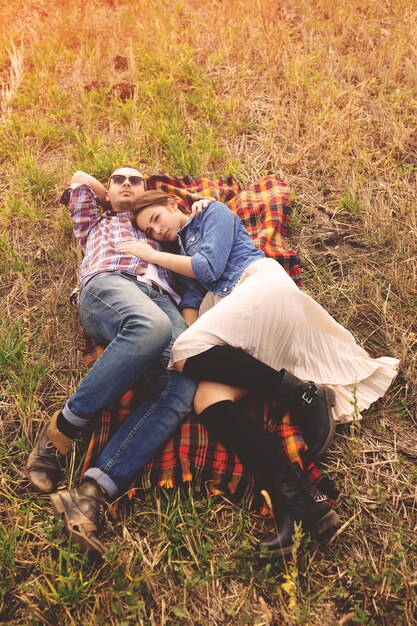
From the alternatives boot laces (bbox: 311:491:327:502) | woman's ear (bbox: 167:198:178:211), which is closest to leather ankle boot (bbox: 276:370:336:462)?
boot laces (bbox: 311:491:327:502)

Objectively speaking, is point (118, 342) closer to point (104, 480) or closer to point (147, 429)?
point (147, 429)

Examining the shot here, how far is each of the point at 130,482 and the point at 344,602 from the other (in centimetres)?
114

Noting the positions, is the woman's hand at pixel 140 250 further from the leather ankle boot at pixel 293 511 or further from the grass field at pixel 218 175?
the leather ankle boot at pixel 293 511

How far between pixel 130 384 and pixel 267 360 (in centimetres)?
77

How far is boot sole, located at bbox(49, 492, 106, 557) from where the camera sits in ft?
6.95

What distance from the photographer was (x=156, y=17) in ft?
18.6

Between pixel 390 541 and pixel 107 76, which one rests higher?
pixel 107 76

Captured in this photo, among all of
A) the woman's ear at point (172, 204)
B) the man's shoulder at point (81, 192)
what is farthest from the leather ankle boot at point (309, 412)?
the man's shoulder at point (81, 192)

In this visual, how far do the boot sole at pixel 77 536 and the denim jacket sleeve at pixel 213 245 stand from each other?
4.76 feet

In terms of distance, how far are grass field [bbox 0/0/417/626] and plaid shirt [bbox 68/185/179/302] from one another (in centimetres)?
39

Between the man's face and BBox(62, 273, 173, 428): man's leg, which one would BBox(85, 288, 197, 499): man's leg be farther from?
the man's face

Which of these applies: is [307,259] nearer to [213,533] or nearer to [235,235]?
[235,235]

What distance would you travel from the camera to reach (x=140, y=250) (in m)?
3.03

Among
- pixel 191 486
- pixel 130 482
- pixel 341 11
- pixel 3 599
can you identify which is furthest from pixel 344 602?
pixel 341 11
